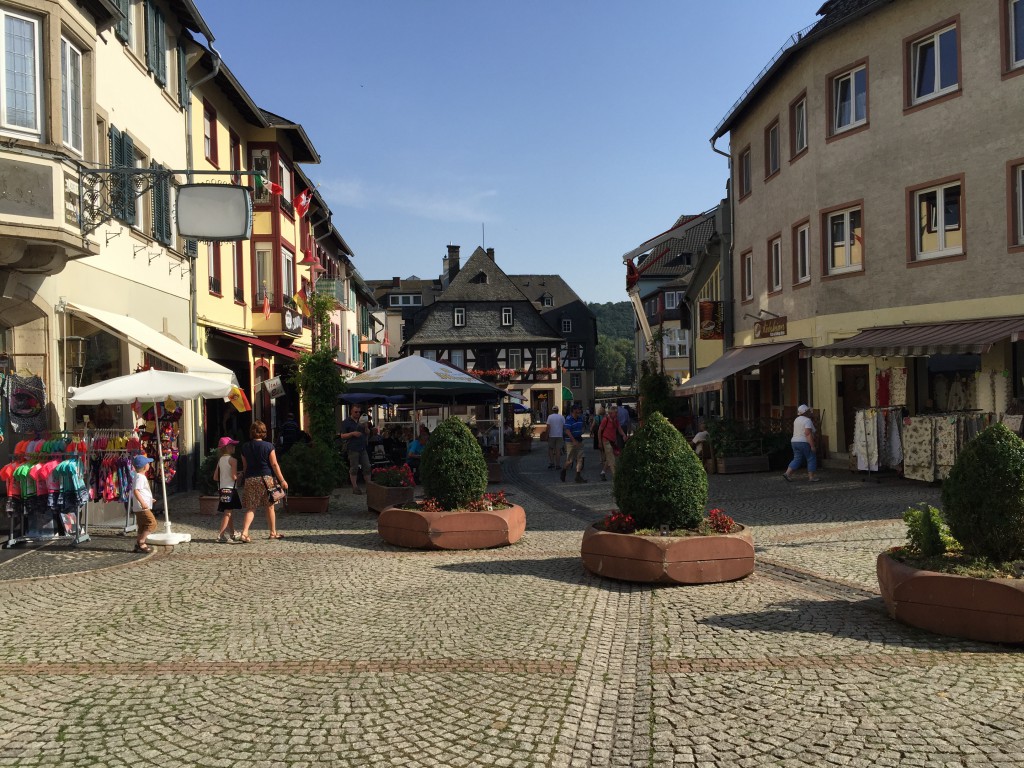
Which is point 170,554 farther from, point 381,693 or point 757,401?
point 757,401

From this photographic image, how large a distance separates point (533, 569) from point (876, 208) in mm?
12803

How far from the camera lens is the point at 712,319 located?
27.5m

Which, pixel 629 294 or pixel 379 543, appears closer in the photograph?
pixel 379 543

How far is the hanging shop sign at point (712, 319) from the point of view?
2753cm

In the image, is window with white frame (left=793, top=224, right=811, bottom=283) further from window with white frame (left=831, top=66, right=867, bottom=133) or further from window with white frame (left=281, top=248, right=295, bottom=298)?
window with white frame (left=281, top=248, right=295, bottom=298)

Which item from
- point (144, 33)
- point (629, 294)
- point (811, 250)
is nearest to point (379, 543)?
point (144, 33)

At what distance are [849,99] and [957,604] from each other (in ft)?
52.1

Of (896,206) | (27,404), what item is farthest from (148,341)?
(896,206)

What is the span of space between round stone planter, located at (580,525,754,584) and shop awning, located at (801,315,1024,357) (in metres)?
7.93

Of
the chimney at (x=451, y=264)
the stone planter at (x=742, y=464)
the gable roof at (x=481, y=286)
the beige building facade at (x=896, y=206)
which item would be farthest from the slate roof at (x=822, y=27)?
the chimney at (x=451, y=264)

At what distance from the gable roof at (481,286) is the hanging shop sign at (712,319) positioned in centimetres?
3837

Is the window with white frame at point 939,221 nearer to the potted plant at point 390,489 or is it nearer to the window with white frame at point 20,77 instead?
the potted plant at point 390,489

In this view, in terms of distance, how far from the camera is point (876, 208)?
1878 centimetres

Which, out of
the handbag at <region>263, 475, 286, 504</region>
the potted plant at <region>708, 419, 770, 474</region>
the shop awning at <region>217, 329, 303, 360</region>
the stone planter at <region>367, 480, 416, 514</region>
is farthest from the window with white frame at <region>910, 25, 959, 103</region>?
the shop awning at <region>217, 329, 303, 360</region>
